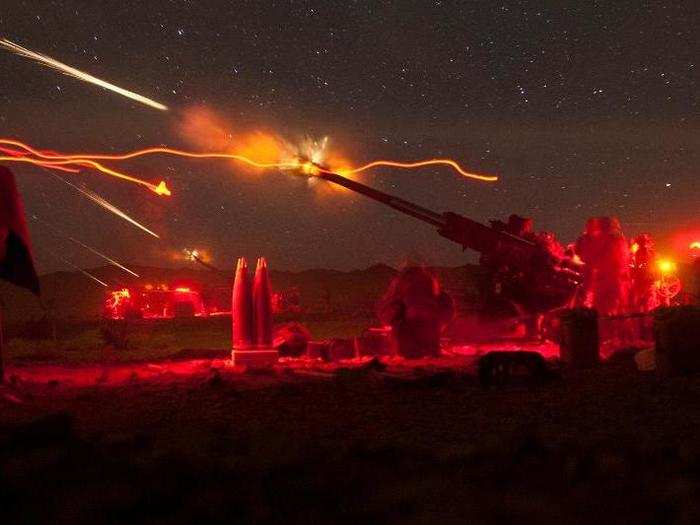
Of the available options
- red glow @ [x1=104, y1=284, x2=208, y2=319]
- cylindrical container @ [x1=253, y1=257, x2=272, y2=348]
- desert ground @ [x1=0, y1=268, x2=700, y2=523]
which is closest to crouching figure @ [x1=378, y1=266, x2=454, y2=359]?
cylindrical container @ [x1=253, y1=257, x2=272, y2=348]

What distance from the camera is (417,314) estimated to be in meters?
17.4

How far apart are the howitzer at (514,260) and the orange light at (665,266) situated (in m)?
2.68

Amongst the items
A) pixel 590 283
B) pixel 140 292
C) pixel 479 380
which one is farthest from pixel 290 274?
pixel 479 380

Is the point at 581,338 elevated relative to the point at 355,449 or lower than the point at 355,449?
elevated

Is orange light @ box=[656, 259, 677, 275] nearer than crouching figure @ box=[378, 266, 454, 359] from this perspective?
No

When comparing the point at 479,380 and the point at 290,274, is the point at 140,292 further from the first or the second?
the point at 290,274

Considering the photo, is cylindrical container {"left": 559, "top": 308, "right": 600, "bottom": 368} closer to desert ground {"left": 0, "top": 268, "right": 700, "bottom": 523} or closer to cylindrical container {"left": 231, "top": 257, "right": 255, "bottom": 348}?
desert ground {"left": 0, "top": 268, "right": 700, "bottom": 523}

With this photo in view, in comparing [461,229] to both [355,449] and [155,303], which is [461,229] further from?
[155,303]

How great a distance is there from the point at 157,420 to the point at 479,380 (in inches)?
188

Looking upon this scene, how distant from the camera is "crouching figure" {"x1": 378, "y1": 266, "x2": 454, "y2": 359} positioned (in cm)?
1748

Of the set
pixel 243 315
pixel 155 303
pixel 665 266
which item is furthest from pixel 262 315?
pixel 155 303

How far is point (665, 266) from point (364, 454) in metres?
16.6

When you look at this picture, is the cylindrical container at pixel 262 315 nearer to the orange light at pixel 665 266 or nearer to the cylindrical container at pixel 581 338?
the cylindrical container at pixel 581 338

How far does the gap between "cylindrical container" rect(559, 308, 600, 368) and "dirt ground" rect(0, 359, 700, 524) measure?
2.07m
